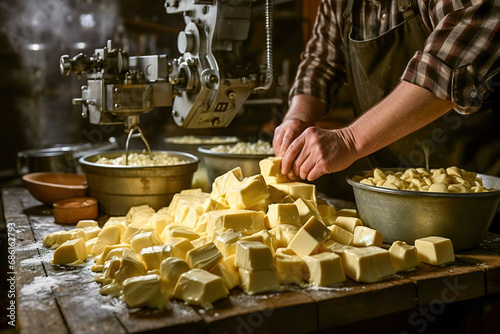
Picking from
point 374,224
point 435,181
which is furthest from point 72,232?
point 435,181

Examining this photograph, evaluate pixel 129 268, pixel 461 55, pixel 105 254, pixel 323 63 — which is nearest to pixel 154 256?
pixel 129 268

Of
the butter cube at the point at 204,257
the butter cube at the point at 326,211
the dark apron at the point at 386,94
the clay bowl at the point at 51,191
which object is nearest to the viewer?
the butter cube at the point at 204,257

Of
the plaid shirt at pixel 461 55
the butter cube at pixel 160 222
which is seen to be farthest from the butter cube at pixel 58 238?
the plaid shirt at pixel 461 55

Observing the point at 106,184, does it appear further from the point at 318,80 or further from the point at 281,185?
the point at 318,80

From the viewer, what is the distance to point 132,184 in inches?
84.8

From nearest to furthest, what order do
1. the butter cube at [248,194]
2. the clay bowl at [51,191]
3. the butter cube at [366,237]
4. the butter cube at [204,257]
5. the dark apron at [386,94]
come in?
the butter cube at [204,257]
the butter cube at [366,237]
the butter cube at [248,194]
the dark apron at [386,94]
the clay bowl at [51,191]

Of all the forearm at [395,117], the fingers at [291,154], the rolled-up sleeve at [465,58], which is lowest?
the fingers at [291,154]

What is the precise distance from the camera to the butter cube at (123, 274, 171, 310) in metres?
1.22

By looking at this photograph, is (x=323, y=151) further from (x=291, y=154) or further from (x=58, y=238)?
(x=58, y=238)

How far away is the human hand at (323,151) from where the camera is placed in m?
1.72

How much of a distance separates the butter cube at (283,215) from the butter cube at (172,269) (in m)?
0.41

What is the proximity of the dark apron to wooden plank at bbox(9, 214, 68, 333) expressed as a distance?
1.65 metres

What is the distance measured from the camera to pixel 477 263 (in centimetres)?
151

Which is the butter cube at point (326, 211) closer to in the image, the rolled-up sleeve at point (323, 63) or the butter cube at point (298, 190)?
the butter cube at point (298, 190)
